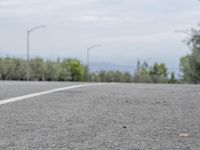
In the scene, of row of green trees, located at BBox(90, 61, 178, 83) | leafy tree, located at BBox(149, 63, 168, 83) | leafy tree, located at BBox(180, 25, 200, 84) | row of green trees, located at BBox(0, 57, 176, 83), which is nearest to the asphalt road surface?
leafy tree, located at BBox(180, 25, 200, 84)

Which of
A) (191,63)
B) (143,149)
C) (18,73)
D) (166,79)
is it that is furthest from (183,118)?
(166,79)

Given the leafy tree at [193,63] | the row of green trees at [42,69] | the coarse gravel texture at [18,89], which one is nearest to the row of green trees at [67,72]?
the row of green trees at [42,69]

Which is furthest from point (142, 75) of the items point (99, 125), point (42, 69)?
point (99, 125)

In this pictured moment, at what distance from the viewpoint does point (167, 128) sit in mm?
7133

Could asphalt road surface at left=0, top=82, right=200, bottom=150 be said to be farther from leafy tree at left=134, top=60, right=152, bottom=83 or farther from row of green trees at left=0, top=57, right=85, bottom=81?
leafy tree at left=134, top=60, right=152, bottom=83

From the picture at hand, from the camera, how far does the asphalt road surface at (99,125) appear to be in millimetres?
5945

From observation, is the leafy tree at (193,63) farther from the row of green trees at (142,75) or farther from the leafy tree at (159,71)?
the leafy tree at (159,71)

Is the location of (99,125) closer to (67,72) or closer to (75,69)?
(67,72)

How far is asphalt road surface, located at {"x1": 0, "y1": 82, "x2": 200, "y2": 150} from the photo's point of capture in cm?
595

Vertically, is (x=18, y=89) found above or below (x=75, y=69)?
below

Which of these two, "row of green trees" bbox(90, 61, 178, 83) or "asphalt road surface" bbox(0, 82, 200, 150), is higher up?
"row of green trees" bbox(90, 61, 178, 83)

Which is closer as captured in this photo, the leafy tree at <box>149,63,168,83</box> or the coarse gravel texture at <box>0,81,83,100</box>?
the coarse gravel texture at <box>0,81,83,100</box>

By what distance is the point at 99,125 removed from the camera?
7.39 meters

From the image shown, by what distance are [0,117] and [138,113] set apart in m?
2.32
